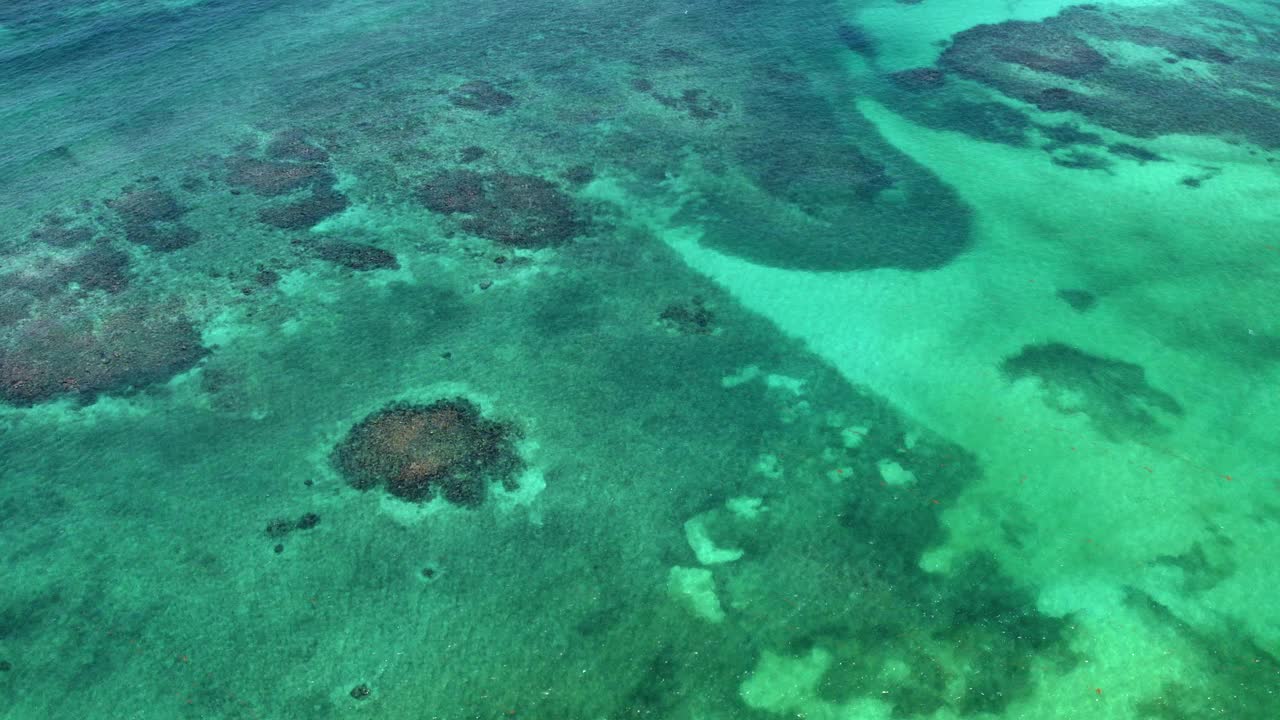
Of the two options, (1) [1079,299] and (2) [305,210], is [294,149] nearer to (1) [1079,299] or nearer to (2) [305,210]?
(2) [305,210]

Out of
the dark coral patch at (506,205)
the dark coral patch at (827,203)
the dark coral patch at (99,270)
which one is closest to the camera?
the dark coral patch at (99,270)

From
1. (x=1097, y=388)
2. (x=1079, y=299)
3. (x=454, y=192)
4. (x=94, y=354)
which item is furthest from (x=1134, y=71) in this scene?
(x=94, y=354)

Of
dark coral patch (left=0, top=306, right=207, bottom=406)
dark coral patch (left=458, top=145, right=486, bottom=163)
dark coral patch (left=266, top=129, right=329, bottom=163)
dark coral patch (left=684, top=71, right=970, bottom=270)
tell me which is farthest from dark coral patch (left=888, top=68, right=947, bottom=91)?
dark coral patch (left=0, top=306, right=207, bottom=406)

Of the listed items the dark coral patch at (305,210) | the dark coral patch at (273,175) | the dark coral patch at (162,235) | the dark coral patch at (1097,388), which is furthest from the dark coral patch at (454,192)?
the dark coral patch at (1097,388)

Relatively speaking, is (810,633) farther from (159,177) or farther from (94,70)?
(94,70)

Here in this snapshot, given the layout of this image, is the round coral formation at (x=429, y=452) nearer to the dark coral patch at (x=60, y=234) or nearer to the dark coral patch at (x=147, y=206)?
the dark coral patch at (x=147, y=206)

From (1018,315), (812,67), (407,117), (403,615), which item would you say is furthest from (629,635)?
(812,67)
